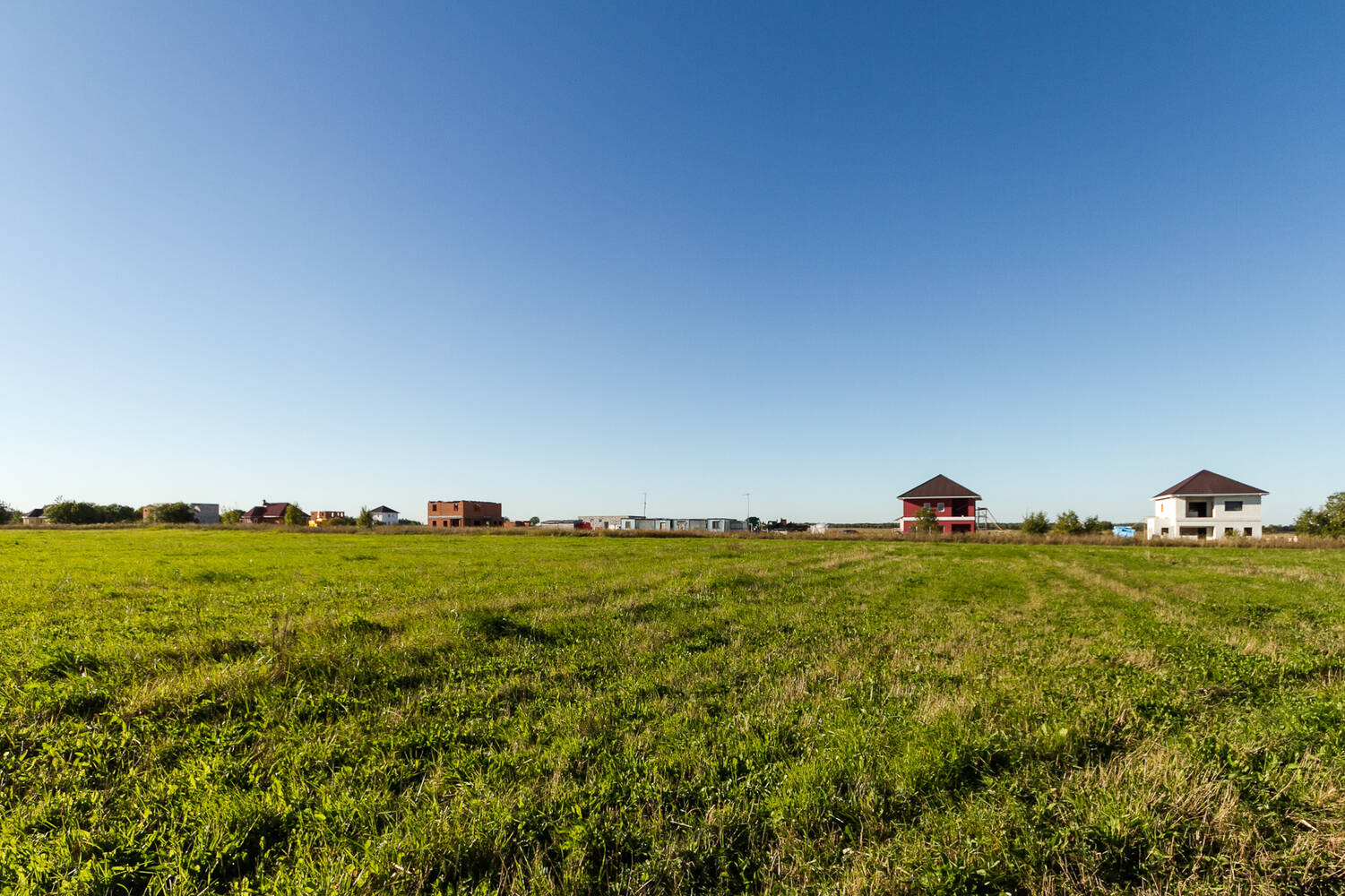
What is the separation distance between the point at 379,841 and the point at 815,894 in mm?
3117

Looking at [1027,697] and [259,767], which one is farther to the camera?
[1027,697]

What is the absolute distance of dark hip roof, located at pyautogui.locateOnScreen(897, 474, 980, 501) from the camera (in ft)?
281

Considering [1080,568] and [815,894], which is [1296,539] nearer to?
[1080,568]

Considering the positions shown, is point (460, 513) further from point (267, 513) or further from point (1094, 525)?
point (1094, 525)

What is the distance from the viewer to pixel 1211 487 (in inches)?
3172

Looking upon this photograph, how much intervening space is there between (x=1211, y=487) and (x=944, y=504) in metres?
37.4

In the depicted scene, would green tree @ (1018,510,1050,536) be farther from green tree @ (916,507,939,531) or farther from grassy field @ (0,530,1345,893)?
grassy field @ (0,530,1345,893)

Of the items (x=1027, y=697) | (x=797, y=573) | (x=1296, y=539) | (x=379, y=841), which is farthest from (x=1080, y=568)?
(x=1296, y=539)

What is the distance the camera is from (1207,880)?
3582mm

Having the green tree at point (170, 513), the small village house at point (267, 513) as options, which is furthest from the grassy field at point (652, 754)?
the small village house at point (267, 513)

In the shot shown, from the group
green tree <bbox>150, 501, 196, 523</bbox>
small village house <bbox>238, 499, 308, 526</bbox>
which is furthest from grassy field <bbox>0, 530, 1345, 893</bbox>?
small village house <bbox>238, 499, 308, 526</bbox>

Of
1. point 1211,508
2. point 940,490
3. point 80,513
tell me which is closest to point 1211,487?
point 1211,508

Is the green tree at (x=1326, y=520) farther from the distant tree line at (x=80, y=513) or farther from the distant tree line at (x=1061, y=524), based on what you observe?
the distant tree line at (x=80, y=513)

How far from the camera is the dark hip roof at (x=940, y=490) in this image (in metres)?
85.6
